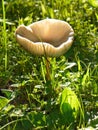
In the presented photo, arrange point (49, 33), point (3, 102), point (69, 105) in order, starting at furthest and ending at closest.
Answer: point (49, 33), point (3, 102), point (69, 105)

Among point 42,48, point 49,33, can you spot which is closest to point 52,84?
point 42,48

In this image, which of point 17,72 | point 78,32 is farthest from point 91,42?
point 17,72

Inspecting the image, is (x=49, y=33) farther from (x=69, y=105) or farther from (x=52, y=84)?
(x=69, y=105)

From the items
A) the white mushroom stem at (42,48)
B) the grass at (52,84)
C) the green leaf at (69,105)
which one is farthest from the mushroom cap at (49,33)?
the green leaf at (69,105)

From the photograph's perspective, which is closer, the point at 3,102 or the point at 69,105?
the point at 69,105

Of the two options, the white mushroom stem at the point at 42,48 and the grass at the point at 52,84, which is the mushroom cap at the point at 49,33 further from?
the grass at the point at 52,84

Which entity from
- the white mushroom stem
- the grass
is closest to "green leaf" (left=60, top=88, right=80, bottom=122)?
the grass

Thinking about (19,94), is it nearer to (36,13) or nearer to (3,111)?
(3,111)

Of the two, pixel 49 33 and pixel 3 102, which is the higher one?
pixel 49 33
